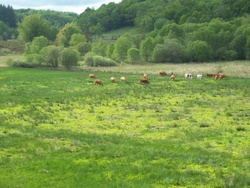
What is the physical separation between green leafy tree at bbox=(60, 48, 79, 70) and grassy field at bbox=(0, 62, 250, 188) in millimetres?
31778

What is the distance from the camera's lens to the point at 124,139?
18750mm

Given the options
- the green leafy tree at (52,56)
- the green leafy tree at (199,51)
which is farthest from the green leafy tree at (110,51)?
the green leafy tree at (52,56)

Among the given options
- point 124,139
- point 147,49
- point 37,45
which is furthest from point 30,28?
point 124,139

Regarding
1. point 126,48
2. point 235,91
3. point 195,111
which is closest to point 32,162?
point 195,111

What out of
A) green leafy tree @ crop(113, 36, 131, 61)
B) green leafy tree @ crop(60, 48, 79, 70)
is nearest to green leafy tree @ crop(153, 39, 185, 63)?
green leafy tree @ crop(113, 36, 131, 61)

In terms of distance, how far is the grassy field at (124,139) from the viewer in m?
12.7

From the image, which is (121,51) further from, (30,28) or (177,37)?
(30,28)

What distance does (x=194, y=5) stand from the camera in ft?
515

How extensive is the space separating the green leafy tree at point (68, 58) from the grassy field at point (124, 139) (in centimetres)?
3178

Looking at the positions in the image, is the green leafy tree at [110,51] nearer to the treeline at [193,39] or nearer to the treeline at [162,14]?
the treeline at [193,39]

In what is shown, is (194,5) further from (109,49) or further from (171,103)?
(171,103)

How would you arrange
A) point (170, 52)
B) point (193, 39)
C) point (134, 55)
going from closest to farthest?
point (170, 52), point (134, 55), point (193, 39)

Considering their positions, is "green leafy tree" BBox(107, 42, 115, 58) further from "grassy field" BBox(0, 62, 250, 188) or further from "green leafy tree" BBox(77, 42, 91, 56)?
"grassy field" BBox(0, 62, 250, 188)

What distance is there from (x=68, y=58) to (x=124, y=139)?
54.6 m
